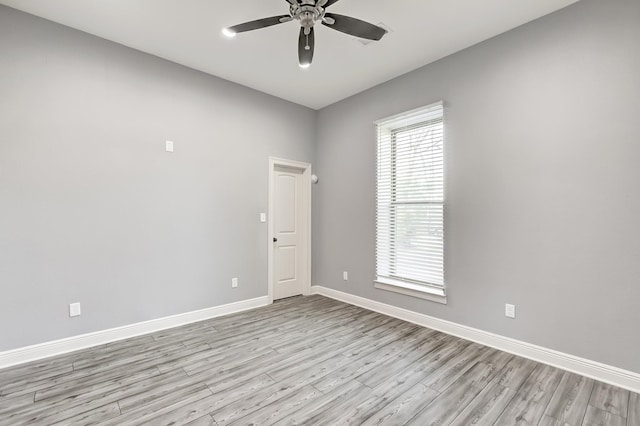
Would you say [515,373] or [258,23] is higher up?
[258,23]

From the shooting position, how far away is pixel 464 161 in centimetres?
314

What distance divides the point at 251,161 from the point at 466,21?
299 centimetres

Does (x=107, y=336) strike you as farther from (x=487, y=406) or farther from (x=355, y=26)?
(x=355, y=26)

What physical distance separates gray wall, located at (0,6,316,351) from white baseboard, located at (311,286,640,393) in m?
2.12

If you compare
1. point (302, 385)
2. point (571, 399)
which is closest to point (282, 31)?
point (302, 385)

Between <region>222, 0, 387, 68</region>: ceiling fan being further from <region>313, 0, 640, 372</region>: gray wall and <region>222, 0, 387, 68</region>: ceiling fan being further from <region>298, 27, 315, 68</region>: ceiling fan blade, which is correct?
<region>313, 0, 640, 372</region>: gray wall

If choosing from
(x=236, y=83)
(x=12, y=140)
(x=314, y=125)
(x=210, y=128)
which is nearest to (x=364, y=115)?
(x=314, y=125)

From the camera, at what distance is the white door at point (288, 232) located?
4.57 metres

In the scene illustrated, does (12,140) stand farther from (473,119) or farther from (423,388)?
(473,119)

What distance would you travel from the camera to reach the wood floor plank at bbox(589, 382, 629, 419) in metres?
1.96

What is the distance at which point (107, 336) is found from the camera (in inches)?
117

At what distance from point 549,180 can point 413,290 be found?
1837mm

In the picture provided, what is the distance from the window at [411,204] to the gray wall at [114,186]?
1.81m

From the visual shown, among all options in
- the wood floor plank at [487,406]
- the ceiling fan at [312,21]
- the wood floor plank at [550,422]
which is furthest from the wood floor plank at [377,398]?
the ceiling fan at [312,21]
